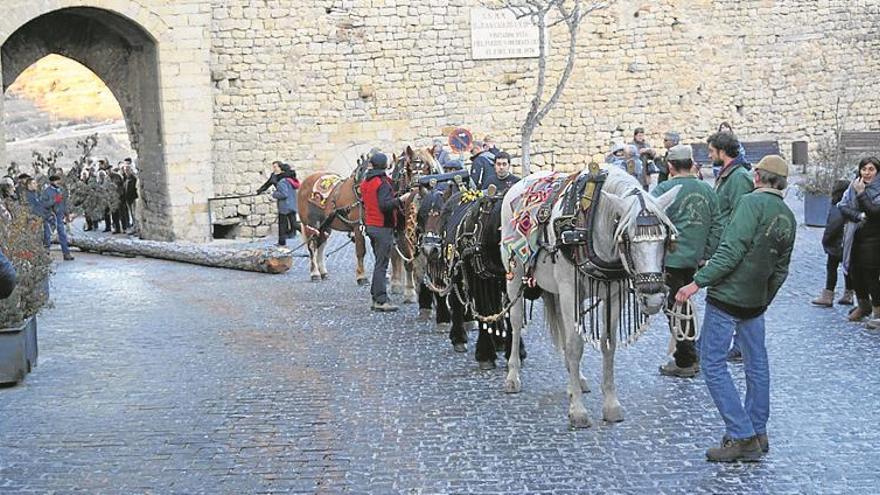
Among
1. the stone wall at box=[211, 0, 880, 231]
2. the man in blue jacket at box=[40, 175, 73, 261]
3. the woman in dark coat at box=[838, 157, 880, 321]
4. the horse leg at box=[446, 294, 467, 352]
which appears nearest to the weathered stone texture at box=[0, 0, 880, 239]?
the stone wall at box=[211, 0, 880, 231]

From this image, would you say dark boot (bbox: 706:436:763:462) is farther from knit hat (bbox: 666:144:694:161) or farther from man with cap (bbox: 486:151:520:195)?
man with cap (bbox: 486:151:520:195)

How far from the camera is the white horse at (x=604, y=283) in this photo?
23.3 ft

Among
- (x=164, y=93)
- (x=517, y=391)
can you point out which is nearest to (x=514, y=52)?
(x=164, y=93)

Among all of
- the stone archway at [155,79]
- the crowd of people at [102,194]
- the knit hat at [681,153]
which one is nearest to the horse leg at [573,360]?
the knit hat at [681,153]

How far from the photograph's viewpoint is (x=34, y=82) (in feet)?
149

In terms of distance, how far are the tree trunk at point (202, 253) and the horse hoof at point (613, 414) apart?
9.71m

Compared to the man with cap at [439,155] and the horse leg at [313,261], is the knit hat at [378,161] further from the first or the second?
the horse leg at [313,261]

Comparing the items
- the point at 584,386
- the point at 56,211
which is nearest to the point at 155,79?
the point at 56,211

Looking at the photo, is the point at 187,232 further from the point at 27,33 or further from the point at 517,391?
the point at 517,391

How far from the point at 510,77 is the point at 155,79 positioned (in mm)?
6840

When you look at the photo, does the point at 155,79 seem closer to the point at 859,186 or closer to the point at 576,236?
the point at 859,186

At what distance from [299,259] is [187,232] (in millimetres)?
4724

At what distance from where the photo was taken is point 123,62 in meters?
23.8

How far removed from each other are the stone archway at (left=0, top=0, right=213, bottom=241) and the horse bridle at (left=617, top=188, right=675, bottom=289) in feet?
52.1
